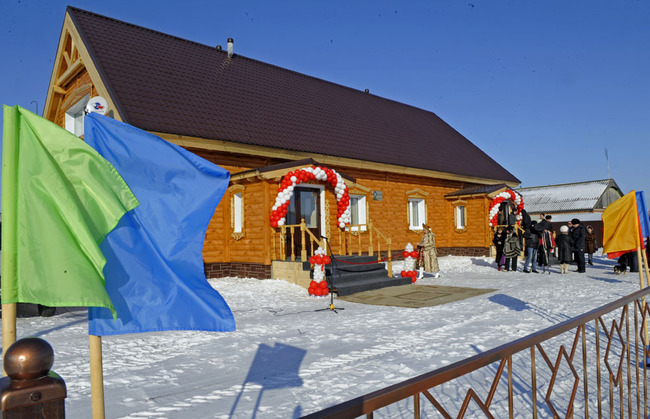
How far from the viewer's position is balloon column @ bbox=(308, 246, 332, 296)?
10.0 meters

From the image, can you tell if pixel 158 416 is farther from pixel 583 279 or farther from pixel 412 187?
pixel 412 187

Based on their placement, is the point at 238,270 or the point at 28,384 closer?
the point at 28,384

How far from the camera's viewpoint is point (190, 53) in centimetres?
1594

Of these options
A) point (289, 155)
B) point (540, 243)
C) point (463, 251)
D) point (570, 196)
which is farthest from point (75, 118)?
point (570, 196)

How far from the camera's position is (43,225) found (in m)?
1.88

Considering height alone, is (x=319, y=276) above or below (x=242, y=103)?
below

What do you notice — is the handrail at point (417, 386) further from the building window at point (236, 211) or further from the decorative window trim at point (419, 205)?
the decorative window trim at point (419, 205)

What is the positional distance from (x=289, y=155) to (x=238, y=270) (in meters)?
3.64

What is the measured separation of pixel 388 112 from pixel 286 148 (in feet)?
31.5

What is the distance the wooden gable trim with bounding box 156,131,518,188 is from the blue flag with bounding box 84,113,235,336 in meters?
9.02

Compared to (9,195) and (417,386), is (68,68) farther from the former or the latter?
(417,386)

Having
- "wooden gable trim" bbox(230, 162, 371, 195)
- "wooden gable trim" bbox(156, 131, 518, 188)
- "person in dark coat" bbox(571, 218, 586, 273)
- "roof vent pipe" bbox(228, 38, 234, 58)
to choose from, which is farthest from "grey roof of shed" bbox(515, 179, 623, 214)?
"roof vent pipe" bbox(228, 38, 234, 58)

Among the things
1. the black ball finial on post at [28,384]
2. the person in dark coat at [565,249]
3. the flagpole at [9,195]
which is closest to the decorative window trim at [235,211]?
the person in dark coat at [565,249]

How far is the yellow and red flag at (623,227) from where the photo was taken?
6.18 metres
